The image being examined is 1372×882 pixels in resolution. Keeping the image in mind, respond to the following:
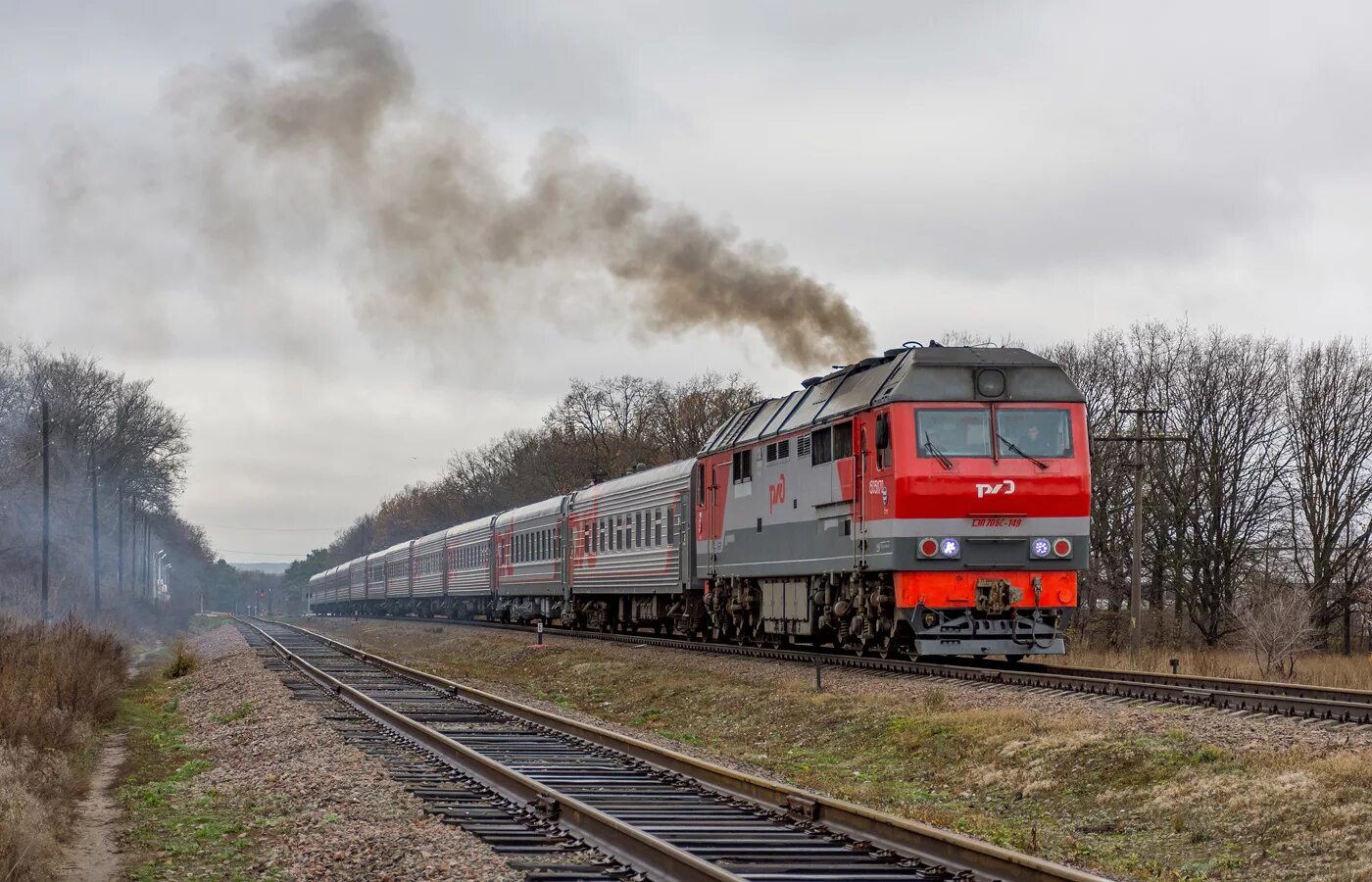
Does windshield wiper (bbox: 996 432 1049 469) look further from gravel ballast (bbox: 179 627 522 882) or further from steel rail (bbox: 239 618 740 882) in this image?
gravel ballast (bbox: 179 627 522 882)

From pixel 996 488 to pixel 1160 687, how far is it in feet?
14.2

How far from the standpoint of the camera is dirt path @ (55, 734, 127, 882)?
9.81 metres

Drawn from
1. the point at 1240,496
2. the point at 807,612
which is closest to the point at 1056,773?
the point at 807,612

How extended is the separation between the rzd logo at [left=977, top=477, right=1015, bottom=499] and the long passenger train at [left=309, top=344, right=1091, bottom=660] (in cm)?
2

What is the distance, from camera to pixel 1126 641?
147 feet

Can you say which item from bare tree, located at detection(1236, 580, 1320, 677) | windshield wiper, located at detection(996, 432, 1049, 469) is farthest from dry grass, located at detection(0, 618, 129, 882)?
bare tree, located at detection(1236, 580, 1320, 677)

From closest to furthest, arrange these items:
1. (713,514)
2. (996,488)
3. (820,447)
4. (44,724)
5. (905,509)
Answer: (44,724) < (905,509) < (996,488) < (820,447) < (713,514)

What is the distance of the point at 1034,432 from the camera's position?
20438 millimetres

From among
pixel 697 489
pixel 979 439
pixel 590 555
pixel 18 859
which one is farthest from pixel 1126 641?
pixel 18 859

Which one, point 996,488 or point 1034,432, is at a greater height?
point 1034,432

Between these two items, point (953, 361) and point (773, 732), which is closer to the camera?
point (773, 732)

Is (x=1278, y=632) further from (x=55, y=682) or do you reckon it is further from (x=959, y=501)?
(x=55, y=682)

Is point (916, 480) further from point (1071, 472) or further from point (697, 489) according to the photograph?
point (697, 489)

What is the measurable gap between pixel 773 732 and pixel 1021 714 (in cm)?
381
